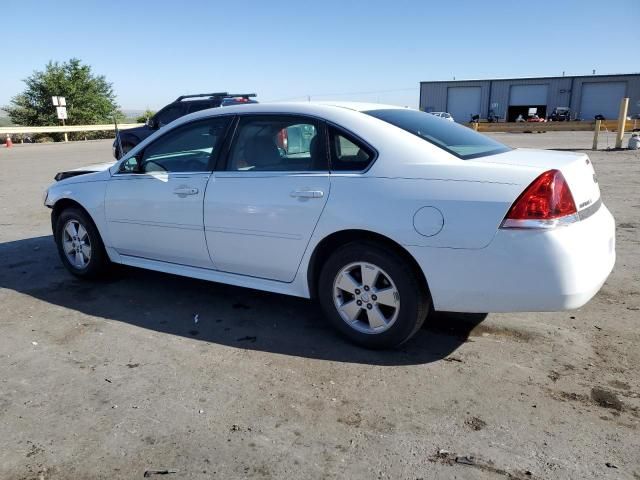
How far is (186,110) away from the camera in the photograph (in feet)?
44.1

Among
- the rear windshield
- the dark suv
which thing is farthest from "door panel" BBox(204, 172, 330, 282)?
the dark suv

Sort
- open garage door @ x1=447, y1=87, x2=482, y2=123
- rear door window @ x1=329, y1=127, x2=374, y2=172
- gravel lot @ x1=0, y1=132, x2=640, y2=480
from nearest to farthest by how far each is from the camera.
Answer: gravel lot @ x1=0, y1=132, x2=640, y2=480, rear door window @ x1=329, y1=127, x2=374, y2=172, open garage door @ x1=447, y1=87, x2=482, y2=123

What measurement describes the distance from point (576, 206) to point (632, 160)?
49.6 ft

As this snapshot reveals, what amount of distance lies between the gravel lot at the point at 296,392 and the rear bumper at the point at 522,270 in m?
0.50

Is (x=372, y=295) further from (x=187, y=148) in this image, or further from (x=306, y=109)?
(x=187, y=148)

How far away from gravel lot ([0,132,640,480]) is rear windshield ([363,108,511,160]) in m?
1.33

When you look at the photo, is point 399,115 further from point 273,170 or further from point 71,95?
point 71,95

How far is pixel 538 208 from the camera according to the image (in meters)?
2.88

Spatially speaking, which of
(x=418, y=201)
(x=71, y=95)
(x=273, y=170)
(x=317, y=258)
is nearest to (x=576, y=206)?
(x=418, y=201)

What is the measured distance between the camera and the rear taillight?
9.42 feet

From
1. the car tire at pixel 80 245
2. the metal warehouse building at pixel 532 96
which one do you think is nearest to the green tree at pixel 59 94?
the metal warehouse building at pixel 532 96

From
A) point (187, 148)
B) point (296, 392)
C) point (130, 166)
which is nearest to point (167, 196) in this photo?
point (187, 148)

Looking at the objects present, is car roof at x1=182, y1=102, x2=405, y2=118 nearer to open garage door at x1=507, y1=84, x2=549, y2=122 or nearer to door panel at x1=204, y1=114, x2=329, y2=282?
door panel at x1=204, y1=114, x2=329, y2=282

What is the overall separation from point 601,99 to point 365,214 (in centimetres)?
6405
